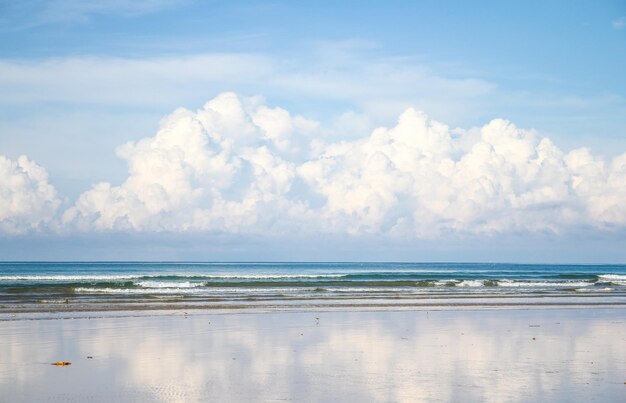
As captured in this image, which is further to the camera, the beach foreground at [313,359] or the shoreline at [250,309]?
the shoreline at [250,309]

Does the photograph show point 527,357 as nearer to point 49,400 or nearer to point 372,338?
point 372,338

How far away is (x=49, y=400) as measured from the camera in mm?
13773

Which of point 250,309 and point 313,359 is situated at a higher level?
point 313,359

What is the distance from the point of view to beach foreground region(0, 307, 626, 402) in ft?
47.2

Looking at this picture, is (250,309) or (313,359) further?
(250,309)

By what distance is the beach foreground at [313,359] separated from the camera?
47.2 feet

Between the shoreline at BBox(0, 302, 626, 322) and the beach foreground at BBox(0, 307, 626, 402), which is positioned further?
the shoreline at BBox(0, 302, 626, 322)

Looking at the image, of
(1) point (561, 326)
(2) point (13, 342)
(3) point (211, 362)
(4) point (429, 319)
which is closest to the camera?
(3) point (211, 362)

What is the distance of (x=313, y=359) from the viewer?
18.5 m

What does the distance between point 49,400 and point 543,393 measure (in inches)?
378

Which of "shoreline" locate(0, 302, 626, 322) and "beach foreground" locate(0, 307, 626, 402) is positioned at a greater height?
"beach foreground" locate(0, 307, 626, 402)

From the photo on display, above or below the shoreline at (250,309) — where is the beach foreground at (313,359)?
above

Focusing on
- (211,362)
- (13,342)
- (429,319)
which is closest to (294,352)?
(211,362)

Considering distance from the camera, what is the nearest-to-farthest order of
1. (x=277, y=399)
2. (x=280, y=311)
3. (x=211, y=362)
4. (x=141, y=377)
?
(x=277, y=399) < (x=141, y=377) < (x=211, y=362) < (x=280, y=311)
